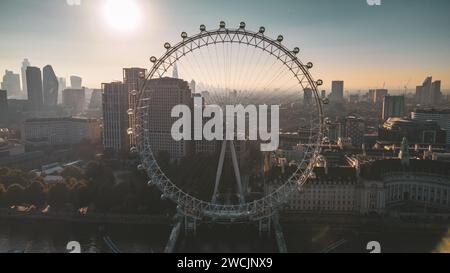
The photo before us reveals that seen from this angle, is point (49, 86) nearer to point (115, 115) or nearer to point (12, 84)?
point (12, 84)

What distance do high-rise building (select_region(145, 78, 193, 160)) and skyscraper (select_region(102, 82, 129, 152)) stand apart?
2024mm

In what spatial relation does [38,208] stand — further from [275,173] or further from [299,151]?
[299,151]

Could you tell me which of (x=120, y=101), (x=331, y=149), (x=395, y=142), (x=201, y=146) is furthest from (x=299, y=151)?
(x=120, y=101)

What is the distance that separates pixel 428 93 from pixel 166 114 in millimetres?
16618

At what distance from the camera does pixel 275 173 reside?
894cm

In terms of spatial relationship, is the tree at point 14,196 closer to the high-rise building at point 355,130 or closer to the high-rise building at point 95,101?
the high-rise building at point 355,130

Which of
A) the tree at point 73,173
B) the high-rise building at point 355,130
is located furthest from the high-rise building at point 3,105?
the high-rise building at point 355,130

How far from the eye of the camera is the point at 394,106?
78.4 feet

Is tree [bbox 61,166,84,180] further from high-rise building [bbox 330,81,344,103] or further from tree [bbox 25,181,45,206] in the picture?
high-rise building [bbox 330,81,344,103]

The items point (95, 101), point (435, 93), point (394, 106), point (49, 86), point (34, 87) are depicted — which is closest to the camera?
point (435, 93)

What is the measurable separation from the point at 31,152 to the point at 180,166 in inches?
322

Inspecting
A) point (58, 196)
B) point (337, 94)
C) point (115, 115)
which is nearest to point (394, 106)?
point (337, 94)

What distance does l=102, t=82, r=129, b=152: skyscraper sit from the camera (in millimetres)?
15180

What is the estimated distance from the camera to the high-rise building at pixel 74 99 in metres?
28.1
